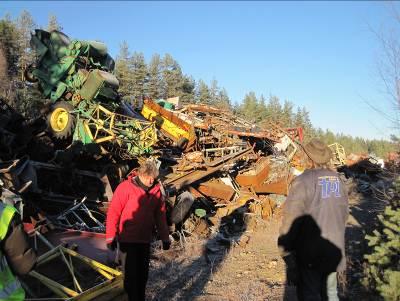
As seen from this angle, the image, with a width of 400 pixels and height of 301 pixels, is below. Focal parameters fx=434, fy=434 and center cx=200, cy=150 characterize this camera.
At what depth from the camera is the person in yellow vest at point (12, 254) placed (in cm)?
217

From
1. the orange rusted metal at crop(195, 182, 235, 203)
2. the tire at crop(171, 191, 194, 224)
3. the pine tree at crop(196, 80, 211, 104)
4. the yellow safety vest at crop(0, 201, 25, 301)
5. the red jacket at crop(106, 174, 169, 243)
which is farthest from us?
the pine tree at crop(196, 80, 211, 104)

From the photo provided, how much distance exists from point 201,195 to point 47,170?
12.8 ft

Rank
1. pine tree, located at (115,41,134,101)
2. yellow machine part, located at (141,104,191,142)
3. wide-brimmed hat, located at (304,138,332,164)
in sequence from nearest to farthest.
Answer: wide-brimmed hat, located at (304,138,332,164)
yellow machine part, located at (141,104,191,142)
pine tree, located at (115,41,134,101)

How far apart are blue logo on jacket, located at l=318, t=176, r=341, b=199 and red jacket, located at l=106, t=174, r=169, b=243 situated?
1.87 metres

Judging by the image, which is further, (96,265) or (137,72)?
(137,72)

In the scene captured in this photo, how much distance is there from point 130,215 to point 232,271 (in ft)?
11.6

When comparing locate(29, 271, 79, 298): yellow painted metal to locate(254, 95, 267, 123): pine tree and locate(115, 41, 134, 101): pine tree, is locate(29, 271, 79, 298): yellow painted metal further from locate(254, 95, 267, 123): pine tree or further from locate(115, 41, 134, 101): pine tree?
locate(254, 95, 267, 123): pine tree

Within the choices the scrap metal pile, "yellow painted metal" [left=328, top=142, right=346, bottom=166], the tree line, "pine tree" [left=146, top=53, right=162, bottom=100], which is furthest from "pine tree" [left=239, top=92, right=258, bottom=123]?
the scrap metal pile

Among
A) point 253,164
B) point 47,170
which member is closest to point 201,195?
point 253,164

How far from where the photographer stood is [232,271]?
7.42 m

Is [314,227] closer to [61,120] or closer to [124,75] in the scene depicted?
[61,120]

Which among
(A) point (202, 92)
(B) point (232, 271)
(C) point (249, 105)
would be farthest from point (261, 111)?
(B) point (232, 271)

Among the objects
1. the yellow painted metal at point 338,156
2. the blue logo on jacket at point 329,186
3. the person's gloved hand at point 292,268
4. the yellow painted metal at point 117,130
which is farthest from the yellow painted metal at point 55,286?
the yellow painted metal at point 338,156

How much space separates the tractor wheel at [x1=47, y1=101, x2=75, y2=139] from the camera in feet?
34.9
